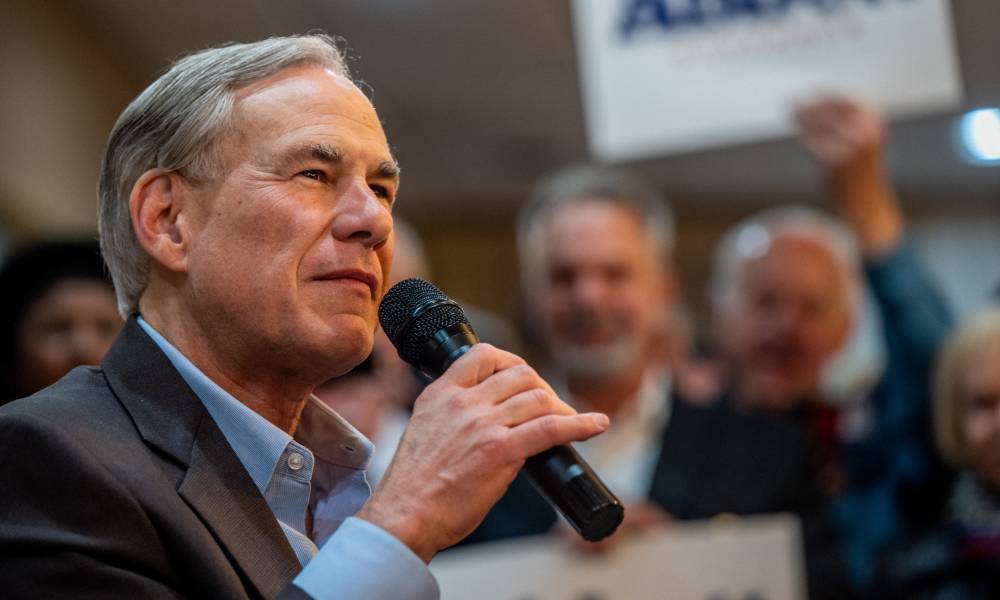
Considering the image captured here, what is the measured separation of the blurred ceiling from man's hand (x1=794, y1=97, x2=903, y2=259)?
1856mm

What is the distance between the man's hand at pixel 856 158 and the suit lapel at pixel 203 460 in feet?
7.55

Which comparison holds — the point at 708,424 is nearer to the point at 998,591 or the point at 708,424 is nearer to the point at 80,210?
the point at 998,591

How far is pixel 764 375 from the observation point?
3719 millimetres

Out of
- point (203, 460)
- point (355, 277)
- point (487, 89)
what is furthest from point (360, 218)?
point (487, 89)

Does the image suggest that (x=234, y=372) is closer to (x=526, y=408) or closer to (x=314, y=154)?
(x=314, y=154)

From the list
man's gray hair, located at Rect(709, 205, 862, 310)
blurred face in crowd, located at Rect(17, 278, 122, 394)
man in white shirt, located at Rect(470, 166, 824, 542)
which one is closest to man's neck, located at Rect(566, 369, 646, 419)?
man in white shirt, located at Rect(470, 166, 824, 542)

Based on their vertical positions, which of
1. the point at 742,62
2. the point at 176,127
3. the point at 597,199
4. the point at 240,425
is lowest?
the point at 597,199

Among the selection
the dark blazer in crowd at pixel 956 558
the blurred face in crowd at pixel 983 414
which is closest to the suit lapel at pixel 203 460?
the dark blazer in crowd at pixel 956 558

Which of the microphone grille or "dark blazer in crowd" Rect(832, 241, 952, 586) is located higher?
the microphone grille

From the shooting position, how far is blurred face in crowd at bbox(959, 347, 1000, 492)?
3.02 metres

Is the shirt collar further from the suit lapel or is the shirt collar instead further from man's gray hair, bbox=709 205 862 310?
man's gray hair, bbox=709 205 862 310

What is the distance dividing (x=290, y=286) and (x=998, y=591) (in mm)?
1880

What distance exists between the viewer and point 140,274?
1.80m

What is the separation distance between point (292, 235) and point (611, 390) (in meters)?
1.87
